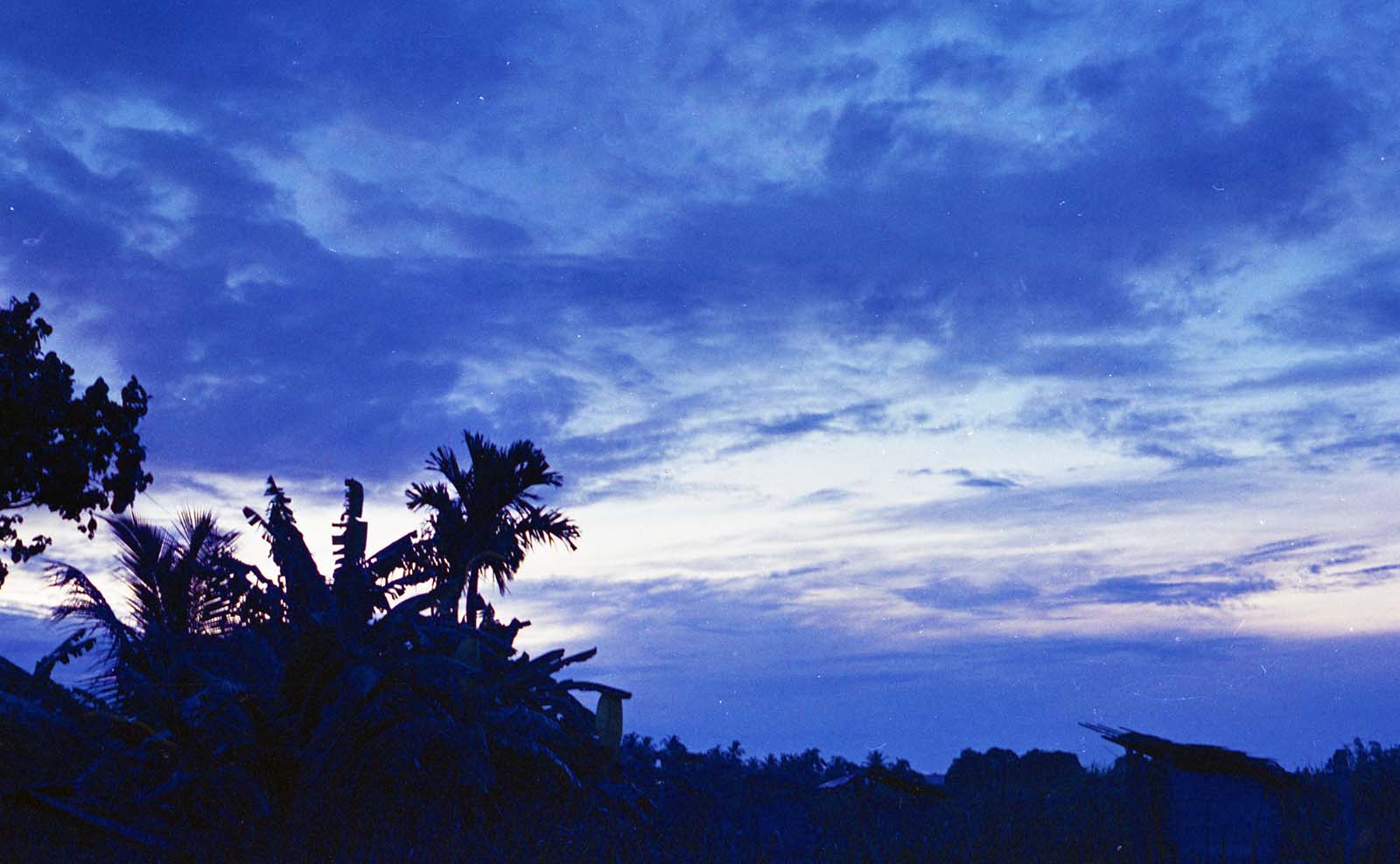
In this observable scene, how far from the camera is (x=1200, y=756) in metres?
13.7

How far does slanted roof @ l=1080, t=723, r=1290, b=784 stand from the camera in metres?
13.4

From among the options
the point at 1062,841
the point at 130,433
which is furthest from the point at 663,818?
the point at 130,433

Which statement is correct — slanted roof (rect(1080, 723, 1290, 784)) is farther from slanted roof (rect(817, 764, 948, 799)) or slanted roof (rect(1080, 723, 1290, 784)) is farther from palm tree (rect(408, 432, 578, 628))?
palm tree (rect(408, 432, 578, 628))

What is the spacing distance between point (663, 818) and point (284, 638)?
5.60 m

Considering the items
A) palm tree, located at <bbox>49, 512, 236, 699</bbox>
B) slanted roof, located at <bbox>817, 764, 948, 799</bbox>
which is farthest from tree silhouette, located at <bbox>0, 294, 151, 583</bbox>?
slanted roof, located at <bbox>817, 764, 948, 799</bbox>

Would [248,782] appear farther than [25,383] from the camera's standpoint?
No

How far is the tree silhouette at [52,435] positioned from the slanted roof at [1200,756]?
Answer: 1448cm

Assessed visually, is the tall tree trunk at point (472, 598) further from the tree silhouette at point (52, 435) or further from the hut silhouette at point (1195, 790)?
the hut silhouette at point (1195, 790)

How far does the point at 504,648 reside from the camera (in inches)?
639

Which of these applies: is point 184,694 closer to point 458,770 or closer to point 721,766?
point 458,770

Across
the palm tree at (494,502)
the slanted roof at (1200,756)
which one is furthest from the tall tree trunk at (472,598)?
the slanted roof at (1200,756)

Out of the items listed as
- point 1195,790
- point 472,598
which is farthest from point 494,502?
point 1195,790

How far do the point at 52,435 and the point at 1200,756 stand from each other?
1611 cm

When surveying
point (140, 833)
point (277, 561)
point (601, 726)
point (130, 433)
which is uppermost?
point (130, 433)
